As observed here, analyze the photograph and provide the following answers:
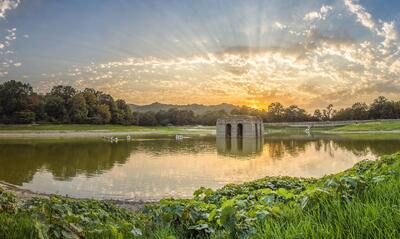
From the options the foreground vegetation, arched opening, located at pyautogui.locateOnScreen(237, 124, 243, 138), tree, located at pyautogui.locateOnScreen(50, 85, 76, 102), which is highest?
tree, located at pyautogui.locateOnScreen(50, 85, 76, 102)

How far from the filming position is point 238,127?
82.7 meters

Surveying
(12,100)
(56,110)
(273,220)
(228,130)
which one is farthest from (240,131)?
(273,220)

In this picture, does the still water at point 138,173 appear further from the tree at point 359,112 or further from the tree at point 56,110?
the tree at point 359,112

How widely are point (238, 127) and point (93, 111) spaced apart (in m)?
58.1

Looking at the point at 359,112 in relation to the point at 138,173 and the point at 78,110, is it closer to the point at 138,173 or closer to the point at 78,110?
the point at 78,110

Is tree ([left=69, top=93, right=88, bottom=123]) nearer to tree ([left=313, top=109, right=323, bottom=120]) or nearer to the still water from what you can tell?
the still water

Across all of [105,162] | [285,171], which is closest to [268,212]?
[285,171]

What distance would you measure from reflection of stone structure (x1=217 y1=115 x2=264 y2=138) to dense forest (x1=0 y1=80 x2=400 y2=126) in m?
50.7

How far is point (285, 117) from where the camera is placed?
152375 mm

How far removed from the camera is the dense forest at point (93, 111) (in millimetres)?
102188

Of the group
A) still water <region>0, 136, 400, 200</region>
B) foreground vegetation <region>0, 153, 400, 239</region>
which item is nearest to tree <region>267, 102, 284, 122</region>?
still water <region>0, 136, 400, 200</region>

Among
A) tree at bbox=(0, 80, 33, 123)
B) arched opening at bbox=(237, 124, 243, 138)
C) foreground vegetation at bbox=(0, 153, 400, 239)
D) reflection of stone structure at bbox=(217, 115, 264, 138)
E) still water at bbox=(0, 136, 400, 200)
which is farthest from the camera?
tree at bbox=(0, 80, 33, 123)

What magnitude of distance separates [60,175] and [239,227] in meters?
21.7

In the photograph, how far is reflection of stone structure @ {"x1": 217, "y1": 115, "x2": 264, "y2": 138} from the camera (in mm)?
80812
